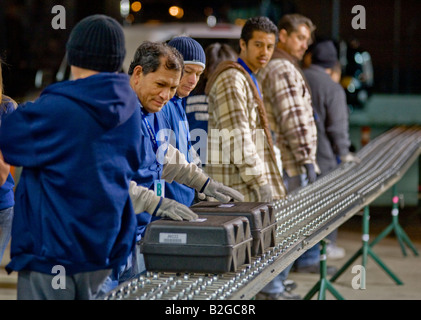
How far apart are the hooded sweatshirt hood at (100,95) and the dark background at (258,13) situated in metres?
10.9

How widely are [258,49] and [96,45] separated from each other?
276 cm

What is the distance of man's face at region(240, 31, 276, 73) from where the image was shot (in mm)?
5480

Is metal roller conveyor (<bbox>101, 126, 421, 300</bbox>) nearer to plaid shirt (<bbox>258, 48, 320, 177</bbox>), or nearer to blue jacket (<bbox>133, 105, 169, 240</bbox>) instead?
plaid shirt (<bbox>258, 48, 320, 177</bbox>)

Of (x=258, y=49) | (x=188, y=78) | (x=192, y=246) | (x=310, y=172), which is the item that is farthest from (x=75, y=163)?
(x=310, y=172)

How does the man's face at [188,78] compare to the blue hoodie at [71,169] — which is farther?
the man's face at [188,78]

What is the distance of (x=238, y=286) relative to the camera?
127 inches

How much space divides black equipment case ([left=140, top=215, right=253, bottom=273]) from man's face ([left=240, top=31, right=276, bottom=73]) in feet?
7.52

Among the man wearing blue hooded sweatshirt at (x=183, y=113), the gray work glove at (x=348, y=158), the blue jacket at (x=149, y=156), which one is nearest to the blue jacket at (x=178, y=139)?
the man wearing blue hooded sweatshirt at (x=183, y=113)

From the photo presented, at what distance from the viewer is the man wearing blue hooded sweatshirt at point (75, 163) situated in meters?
2.77

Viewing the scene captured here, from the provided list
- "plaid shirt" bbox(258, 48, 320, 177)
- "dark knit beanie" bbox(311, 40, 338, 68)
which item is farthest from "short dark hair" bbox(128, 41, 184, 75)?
"dark knit beanie" bbox(311, 40, 338, 68)

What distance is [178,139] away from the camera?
4.24 meters

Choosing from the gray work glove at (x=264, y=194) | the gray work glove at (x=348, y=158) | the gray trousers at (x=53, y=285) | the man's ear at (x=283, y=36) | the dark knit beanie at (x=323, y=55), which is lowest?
the gray work glove at (x=348, y=158)

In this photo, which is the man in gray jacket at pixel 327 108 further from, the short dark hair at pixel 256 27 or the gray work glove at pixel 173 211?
the gray work glove at pixel 173 211
